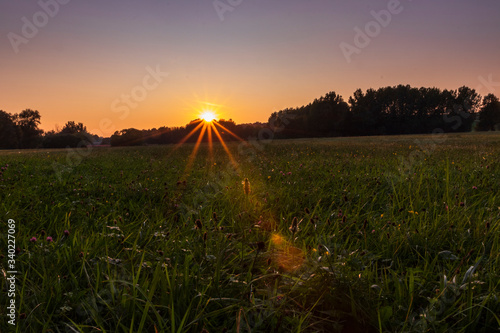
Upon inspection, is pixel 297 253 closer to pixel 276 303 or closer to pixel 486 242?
pixel 276 303

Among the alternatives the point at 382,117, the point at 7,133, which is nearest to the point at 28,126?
the point at 7,133

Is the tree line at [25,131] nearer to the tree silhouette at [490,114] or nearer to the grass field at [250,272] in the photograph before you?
the grass field at [250,272]

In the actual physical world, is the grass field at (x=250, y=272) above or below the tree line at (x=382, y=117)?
below

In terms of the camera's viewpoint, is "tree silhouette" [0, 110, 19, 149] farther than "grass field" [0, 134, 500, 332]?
Yes

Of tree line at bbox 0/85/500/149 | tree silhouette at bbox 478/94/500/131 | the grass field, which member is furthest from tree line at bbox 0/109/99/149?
tree silhouette at bbox 478/94/500/131

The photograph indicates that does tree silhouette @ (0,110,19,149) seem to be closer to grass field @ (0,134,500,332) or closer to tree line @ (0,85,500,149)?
tree line @ (0,85,500,149)

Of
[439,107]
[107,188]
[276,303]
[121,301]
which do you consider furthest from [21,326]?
[439,107]

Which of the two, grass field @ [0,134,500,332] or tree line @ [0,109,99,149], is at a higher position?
tree line @ [0,109,99,149]

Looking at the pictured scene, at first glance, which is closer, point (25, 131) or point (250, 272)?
point (250, 272)

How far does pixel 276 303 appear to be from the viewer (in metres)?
1.82

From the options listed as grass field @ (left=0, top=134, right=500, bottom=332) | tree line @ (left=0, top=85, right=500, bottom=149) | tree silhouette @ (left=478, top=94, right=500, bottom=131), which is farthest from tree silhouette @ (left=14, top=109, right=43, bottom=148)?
tree silhouette @ (left=478, top=94, right=500, bottom=131)

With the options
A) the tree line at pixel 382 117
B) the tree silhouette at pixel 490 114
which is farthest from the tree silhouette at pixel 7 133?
the tree silhouette at pixel 490 114

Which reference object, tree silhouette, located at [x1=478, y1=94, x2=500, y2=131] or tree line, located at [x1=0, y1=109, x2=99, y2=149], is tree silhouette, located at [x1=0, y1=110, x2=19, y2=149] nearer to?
tree line, located at [x1=0, y1=109, x2=99, y2=149]

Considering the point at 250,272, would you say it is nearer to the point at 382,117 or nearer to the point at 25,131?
the point at 382,117
